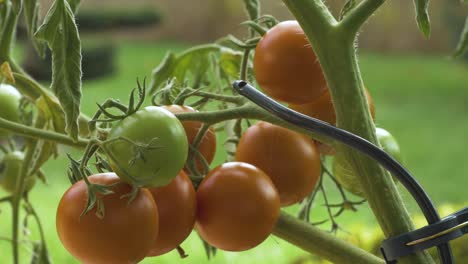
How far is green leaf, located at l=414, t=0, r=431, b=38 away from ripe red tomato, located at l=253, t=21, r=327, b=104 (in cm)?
7

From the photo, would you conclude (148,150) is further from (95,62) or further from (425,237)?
(95,62)

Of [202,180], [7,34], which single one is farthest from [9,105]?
[202,180]

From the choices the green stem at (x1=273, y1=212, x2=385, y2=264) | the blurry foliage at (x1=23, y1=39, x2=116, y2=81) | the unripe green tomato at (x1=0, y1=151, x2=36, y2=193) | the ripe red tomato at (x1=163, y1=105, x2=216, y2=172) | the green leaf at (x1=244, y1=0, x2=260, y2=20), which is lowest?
the blurry foliage at (x1=23, y1=39, x2=116, y2=81)

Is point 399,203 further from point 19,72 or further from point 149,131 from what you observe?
point 19,72

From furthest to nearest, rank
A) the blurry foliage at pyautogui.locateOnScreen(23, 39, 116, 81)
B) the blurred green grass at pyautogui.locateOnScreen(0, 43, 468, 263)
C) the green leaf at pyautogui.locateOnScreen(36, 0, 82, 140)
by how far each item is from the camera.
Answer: the blurry foliage at pyautogui.locateOnScreen(23, 39, 116, 81) < the blurred green grass at pyautogui.locateOnScreen(0, 43, 468, 263) < the green leaf at pyautogui.locateOnScreen(36, 0, 82, 140)

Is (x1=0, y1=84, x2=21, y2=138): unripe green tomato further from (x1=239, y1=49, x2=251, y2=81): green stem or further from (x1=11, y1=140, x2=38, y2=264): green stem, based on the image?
(x1=239, y1=49, x2=251, y2=81): green stem

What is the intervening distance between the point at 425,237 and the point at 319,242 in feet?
0.28

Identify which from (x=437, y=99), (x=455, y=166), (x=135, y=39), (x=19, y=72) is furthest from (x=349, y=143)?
(x=135, y=39)

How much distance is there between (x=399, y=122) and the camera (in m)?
5.73

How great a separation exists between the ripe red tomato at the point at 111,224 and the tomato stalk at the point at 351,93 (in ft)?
0.34

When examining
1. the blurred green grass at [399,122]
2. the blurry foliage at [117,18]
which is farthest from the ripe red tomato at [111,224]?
the blurry foliage at [117,18]

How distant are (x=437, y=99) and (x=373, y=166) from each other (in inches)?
245

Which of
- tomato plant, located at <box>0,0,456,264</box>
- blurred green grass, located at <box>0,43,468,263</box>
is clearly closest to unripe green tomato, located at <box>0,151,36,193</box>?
tomato plant, located at <box>0,0,456,264</box>

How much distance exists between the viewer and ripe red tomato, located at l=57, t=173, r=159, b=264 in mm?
367
